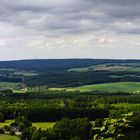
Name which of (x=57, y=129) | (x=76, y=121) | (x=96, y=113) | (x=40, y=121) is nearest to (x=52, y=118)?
(x=40, y=121)

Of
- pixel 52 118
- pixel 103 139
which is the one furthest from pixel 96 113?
pixel 103 139

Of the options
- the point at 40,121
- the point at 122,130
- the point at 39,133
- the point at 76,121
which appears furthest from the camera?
the point at 40,121

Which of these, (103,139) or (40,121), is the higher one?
(103,139)

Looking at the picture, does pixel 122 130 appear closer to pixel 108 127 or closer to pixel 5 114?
pixel 108 127

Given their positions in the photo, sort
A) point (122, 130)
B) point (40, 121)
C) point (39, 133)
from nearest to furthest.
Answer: point (122, 130), point (39, 133), point (40, 121)

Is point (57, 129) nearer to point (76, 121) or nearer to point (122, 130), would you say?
point (76, 121)

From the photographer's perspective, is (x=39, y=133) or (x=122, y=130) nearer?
(x=122, y=130)

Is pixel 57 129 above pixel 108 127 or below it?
below

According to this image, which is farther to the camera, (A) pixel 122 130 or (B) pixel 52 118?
(B) pixel 52 118

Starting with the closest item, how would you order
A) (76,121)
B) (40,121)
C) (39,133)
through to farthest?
(39,133) < (76,121) < (40,121)
